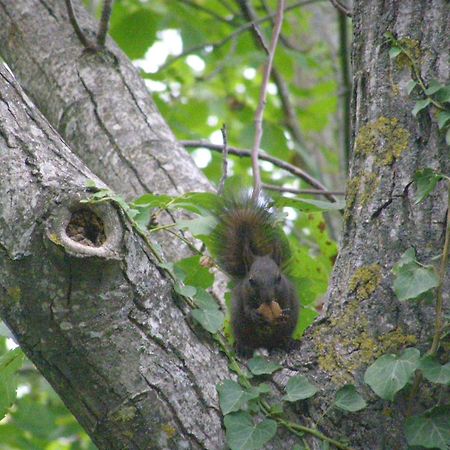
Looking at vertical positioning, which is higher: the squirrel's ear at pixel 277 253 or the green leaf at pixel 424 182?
the squirrel's ear at pixel 277 253

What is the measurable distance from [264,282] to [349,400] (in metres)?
0.67

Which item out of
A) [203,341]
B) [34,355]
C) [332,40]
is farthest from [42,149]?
[332,40]

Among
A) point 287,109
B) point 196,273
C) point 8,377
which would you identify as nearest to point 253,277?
point 196,273

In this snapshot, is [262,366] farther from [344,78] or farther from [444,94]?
[344,78]

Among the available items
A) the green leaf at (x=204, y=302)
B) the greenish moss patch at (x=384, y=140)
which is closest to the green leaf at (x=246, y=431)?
the green leaf at (x=204, y=302)

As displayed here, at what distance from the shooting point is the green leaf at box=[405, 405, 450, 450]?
165cm

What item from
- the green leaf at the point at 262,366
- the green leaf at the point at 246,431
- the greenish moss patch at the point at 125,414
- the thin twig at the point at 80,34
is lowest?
the green leaf at the point at 246,431

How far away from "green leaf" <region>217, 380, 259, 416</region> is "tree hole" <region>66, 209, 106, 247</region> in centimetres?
40

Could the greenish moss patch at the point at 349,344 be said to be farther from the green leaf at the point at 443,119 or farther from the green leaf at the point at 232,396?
the green leaf at the point at 443,119

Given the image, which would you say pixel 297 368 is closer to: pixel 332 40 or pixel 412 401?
pixel 412 401

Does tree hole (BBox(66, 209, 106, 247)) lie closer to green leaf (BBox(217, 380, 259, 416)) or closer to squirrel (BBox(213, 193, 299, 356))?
green leaf (BBox(217, 380, 259, 416))

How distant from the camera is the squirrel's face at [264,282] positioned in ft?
7.79

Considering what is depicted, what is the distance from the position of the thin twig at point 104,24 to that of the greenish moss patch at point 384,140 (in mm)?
1123

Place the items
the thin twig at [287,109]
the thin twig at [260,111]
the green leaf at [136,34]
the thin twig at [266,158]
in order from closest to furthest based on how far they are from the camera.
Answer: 1. the thin twig at [260,111]
2. the thin twig at [266,158]
3. the green leaf at [136,34]
4. the thin twig at [287,109]
